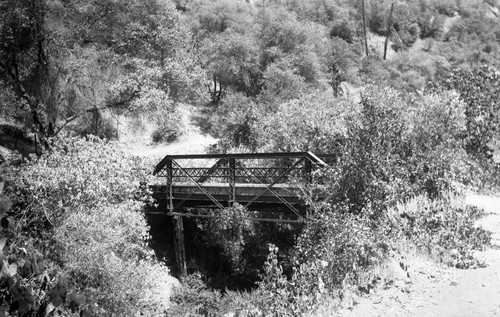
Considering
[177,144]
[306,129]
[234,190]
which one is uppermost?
[234,190]

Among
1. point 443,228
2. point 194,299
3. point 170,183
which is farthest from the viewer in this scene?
point 170,183

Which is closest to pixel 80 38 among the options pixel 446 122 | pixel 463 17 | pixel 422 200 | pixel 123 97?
pixel 123 97

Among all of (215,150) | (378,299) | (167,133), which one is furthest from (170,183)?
(167,133)

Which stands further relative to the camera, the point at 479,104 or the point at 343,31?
the point at 343,31

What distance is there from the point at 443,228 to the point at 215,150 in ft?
59.8

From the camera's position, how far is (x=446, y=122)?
1427 cm

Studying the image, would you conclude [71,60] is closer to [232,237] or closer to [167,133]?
[232,237]

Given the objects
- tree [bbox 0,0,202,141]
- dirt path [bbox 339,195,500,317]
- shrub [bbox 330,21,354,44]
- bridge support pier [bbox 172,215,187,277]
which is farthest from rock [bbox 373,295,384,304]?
shrub [bbox 330,21,354,44]

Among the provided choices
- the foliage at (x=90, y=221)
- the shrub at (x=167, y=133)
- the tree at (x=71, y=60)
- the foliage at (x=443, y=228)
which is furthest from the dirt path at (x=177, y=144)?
the foliage at (x=443, y=228)

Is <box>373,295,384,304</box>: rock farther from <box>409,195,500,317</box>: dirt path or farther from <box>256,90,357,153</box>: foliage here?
<box>256,90,357,153</box>: foliage

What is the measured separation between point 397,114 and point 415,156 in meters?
1.26

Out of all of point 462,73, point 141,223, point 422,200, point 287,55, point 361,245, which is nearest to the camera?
point 361,245

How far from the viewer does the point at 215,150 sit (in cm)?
2631

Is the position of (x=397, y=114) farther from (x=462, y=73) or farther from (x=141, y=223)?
(x=462, y=73)
